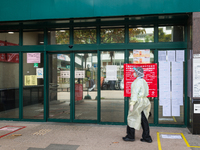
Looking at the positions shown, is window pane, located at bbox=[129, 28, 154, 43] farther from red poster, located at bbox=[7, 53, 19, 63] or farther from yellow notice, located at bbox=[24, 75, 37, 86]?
red poster, located at bbox=[7, 53, 19, 63]

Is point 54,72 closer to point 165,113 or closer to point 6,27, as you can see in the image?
point 6,27

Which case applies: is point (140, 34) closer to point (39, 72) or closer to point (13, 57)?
point (39, 72)

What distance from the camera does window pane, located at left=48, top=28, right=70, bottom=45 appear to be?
7.22 meters

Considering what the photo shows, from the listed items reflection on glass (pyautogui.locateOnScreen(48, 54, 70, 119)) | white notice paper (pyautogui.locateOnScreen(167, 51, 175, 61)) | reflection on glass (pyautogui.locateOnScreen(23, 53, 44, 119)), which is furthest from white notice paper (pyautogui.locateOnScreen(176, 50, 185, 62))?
reflection on glass (pyautogui.locateOnScreen(23, 53, 44, 119))

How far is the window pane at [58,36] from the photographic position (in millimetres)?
7219

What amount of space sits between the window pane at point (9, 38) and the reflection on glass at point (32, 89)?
0.63 m

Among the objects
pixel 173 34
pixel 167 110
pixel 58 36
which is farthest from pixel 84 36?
pixel 167 110

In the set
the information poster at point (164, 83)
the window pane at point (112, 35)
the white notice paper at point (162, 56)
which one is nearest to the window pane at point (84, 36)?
the window pane at point (112, 35)

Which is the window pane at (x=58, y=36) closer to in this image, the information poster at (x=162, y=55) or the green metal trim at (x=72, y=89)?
the green metal trim at (x=72, y=89)

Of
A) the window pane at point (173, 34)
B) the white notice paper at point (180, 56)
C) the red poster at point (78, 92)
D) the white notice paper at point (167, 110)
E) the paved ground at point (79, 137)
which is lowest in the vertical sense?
the paved ground at point (79, 137)

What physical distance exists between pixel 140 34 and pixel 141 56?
2.47 ft

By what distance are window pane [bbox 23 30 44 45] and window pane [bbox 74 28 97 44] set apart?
51.2 inches

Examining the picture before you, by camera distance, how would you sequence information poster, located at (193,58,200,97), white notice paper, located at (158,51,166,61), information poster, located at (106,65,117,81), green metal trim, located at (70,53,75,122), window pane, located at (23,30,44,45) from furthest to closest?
1. window pane, located at (23,30,44,45)
2. green metal trim, located at (70,53,75,122)
3. information poster, located at (106,65,117,81)
4. white notice paper, located at (158,51,166,61)
5. information poster, located at (193,58,200,97)

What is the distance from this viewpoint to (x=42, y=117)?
733 centimetres
